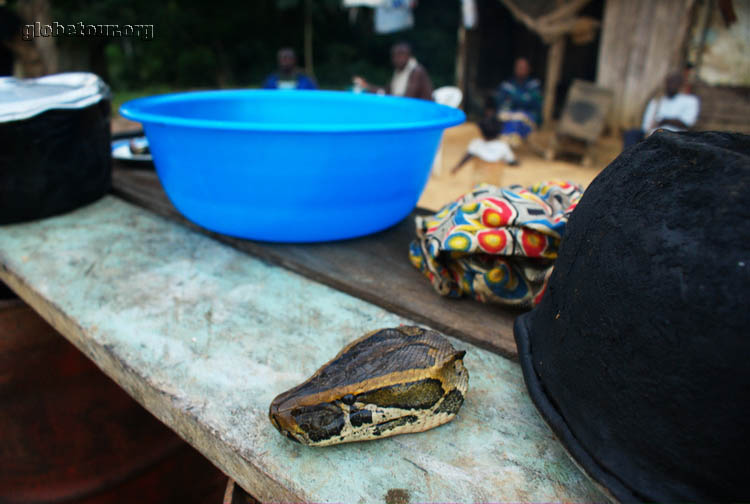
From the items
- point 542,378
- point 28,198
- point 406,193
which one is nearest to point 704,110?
point 406,193

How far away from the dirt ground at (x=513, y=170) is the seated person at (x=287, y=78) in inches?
61.0

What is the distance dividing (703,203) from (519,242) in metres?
0.51

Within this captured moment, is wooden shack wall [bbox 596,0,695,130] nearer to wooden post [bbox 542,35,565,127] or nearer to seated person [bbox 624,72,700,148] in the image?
seated person [bbox 624,72,700,148]

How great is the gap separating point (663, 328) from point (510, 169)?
5.42 m

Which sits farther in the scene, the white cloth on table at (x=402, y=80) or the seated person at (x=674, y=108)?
the seated person at (x=674, y=108)

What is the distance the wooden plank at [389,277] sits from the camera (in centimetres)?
112

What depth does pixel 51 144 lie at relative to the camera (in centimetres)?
160

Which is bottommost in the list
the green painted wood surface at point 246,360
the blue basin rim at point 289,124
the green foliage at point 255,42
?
the green painted wood surface at point 246,360

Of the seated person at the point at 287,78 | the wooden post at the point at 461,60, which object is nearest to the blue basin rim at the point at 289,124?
the seated person at the point at 287,78

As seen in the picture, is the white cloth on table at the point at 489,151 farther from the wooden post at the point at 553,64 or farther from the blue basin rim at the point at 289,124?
the blue basin rim at the point at 289,124

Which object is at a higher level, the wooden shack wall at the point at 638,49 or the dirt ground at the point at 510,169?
the wooden shack wall at the point at 638,49

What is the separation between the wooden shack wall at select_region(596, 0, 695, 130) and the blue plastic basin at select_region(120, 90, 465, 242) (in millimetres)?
5265

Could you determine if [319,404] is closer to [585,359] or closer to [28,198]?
[585,359]

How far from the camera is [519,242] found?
1112mm
